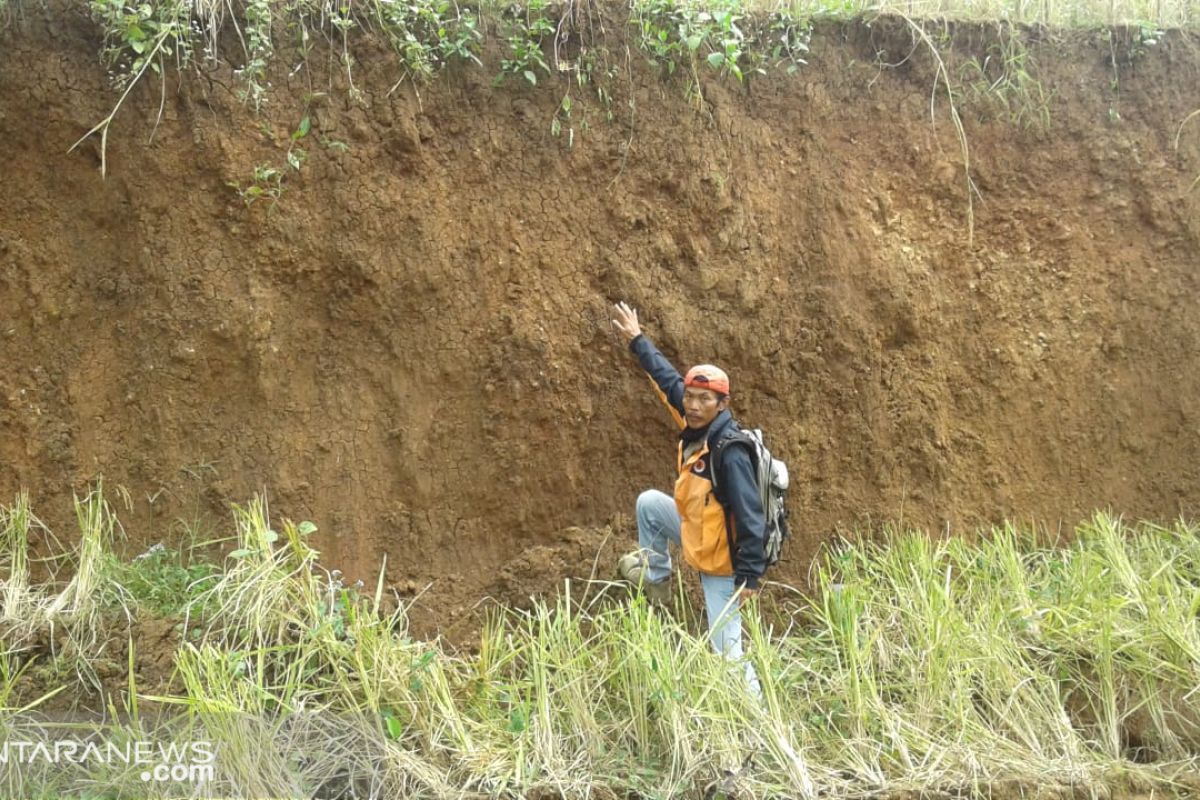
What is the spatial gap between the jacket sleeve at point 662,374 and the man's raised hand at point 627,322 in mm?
92

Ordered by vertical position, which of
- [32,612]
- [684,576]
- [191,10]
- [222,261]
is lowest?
Answer: [684,576]

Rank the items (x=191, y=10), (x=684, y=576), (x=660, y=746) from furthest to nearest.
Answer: (x=684, y=576), (x=191, y=10), (x=660, y=746)

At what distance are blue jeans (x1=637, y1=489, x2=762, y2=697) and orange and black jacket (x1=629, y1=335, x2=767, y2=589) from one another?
98 millimetres

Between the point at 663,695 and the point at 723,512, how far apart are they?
0.80 metres

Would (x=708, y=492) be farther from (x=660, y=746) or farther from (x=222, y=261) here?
(x=222, y=261)

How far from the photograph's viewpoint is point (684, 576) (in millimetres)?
5500

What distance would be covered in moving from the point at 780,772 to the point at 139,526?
3234 mm

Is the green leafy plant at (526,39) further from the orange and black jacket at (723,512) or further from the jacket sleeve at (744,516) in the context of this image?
the jacket sleeve at (744,516)

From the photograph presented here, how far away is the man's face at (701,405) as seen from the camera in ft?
15.0

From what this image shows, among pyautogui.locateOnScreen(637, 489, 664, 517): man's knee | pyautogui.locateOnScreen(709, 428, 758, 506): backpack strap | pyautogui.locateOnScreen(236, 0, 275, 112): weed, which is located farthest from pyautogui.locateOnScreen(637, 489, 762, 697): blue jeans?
pyautogui.locateOnScreen(236, 0, 275, 112): weed

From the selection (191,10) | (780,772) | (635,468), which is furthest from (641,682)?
(191,10)

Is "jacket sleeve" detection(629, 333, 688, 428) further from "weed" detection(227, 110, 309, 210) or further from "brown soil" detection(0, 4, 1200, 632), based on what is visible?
"weed" detection(227, 110, 309, 210)

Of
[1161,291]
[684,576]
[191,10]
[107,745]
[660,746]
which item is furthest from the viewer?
[1161,291]

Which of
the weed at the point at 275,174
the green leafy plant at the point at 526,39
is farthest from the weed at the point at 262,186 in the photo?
the green leafy plant at the point at 526,39
